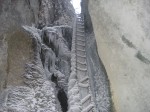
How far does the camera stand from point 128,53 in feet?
13.1

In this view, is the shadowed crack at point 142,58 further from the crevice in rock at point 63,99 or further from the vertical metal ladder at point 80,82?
the crevice in rock at point 63,99

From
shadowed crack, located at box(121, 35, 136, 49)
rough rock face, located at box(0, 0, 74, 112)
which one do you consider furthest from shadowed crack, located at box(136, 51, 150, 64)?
rough rock face, located at box(0, 0, 74, 112)

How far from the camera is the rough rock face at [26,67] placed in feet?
13.4

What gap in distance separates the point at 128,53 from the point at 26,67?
5.89 ft

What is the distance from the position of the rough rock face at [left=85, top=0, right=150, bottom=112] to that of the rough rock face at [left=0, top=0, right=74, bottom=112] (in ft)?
3.32

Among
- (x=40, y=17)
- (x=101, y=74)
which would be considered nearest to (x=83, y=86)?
(x=101, y=74)

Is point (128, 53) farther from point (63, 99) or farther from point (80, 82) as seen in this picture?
point (63, 99)

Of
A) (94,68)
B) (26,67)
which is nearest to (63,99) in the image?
(94,68)

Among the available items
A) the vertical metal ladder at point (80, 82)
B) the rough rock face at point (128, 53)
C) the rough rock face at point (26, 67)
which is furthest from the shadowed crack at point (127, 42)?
the rough rock face at point (26, 67)

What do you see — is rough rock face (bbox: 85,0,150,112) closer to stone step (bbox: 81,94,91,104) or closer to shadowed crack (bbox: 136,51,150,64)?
shadowed crack (bbox: 136,51,150,64)

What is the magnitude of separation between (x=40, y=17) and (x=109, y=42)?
511 centimetres

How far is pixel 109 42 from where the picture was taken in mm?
4500

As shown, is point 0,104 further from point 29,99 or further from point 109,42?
point 109,42

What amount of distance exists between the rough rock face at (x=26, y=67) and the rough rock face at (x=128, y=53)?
1.01 meters
